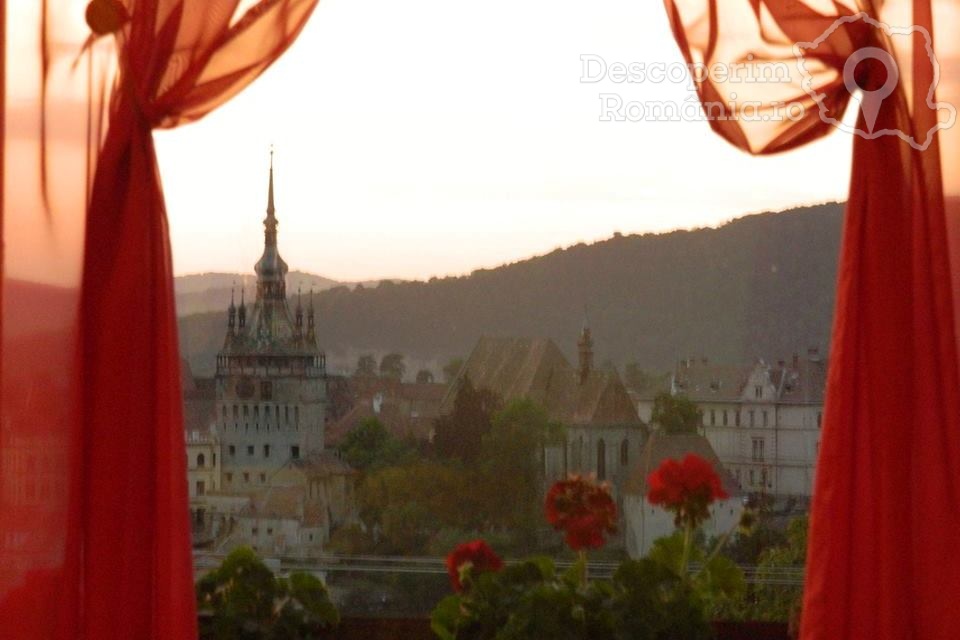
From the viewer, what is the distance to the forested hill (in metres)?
2.07

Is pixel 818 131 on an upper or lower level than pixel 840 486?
upper

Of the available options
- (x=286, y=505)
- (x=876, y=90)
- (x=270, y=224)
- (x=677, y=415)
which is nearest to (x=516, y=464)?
(x=677, y=415)

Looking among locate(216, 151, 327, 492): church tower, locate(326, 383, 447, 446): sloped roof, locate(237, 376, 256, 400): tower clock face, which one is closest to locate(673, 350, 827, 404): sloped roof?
locate(326, 383, 447, 446): sloped roof

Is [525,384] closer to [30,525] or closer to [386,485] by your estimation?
[386,485]

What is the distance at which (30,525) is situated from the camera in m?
1.67

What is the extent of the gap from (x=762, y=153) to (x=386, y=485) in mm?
908

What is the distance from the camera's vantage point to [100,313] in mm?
1696

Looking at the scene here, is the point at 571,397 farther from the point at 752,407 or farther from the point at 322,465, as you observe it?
the point at 322,465

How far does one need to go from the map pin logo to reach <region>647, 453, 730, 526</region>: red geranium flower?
631 mm

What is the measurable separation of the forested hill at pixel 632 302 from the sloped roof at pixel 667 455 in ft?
0.46

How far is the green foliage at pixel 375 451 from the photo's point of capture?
205cm

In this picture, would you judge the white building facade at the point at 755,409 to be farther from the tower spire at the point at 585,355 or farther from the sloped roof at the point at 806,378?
the tower spire at the point at 585,355

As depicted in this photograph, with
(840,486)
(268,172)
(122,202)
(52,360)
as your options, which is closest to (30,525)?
(52,360)

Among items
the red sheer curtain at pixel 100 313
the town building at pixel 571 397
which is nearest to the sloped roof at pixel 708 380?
the town building at pixel 571 397
